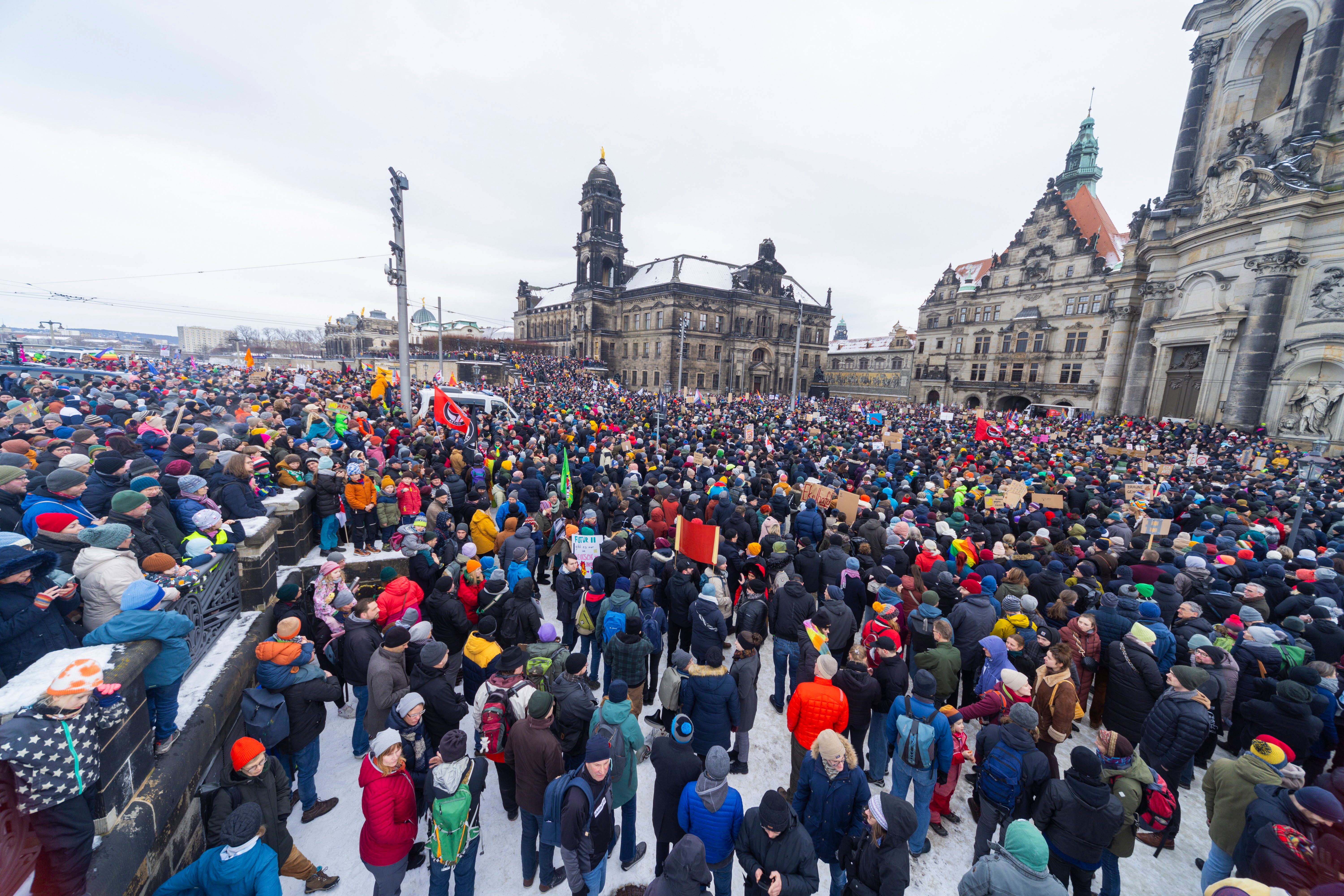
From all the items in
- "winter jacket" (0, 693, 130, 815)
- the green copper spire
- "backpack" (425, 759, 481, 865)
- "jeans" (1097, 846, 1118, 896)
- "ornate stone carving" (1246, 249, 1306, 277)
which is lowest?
"jeans" (1097, 846, 1118, 896)

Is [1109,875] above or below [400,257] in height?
below

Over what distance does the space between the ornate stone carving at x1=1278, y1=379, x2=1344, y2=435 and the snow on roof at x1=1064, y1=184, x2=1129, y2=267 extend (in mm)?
23381

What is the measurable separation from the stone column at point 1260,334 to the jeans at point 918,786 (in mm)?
32099

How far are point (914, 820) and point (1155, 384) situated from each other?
39438 mm

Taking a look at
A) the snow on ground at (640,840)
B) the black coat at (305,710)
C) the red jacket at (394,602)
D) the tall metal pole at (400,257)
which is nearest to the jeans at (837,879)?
the snow on ground at (640,840)

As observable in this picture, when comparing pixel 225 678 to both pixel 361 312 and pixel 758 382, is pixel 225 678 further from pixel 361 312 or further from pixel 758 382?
pixel 361 312

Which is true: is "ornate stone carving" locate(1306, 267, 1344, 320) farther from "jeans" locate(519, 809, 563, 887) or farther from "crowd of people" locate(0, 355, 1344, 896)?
"jeans" locate(519, 809, 563, 887)

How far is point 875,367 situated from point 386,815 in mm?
64199

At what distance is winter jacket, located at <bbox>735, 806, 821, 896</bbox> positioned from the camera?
3.10 m

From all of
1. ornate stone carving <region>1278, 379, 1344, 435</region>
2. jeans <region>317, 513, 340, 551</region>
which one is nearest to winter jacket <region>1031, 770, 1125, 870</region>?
jeans <region>317, 513, 340, 551</region>

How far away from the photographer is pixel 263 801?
3.56 m

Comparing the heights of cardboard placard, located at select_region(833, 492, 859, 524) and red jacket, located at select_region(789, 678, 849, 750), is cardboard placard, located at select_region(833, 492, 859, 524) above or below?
above

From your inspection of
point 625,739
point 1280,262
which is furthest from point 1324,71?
point 625,739

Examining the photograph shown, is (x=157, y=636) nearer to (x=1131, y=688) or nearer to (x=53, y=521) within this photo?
(x=53, y=521)
